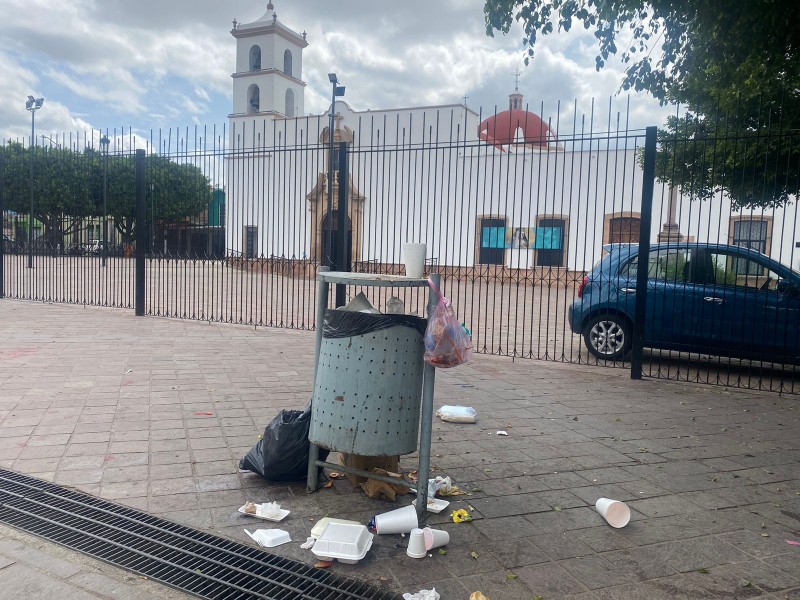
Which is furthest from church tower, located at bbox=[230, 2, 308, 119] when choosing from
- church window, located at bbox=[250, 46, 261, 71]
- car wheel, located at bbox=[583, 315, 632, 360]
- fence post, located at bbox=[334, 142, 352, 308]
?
car wheel, located at bbox=[583, 315, 632, 360]

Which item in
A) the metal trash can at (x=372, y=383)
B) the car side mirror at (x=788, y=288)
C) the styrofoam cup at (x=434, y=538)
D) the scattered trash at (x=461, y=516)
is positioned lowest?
the scattered trash at (x=461, y=516)

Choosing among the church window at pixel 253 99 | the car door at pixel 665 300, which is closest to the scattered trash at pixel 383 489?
the car door at pixel 665 300

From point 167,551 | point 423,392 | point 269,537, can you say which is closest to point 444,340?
point 423,392

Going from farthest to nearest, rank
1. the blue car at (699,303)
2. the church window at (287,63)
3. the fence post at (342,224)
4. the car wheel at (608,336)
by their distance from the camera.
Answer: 1. the church window at (287,63)
2. the fence post at (342,224)
3. the car wheel at (608,336)
4. the blue car at (699,303)

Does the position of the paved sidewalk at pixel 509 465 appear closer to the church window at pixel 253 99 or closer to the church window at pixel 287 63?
the church window at pixel 253 99

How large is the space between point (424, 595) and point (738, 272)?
6.62 metres

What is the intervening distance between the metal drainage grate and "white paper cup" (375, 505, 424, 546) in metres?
0.42

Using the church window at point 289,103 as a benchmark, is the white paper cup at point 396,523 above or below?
below

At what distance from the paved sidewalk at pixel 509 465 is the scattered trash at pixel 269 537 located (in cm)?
10

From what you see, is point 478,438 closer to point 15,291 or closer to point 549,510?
point 549,510

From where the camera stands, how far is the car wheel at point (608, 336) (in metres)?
8.45

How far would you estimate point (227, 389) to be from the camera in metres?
6.08

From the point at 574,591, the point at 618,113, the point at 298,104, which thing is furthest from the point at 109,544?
the point at 298,104

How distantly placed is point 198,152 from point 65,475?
7.91 m
